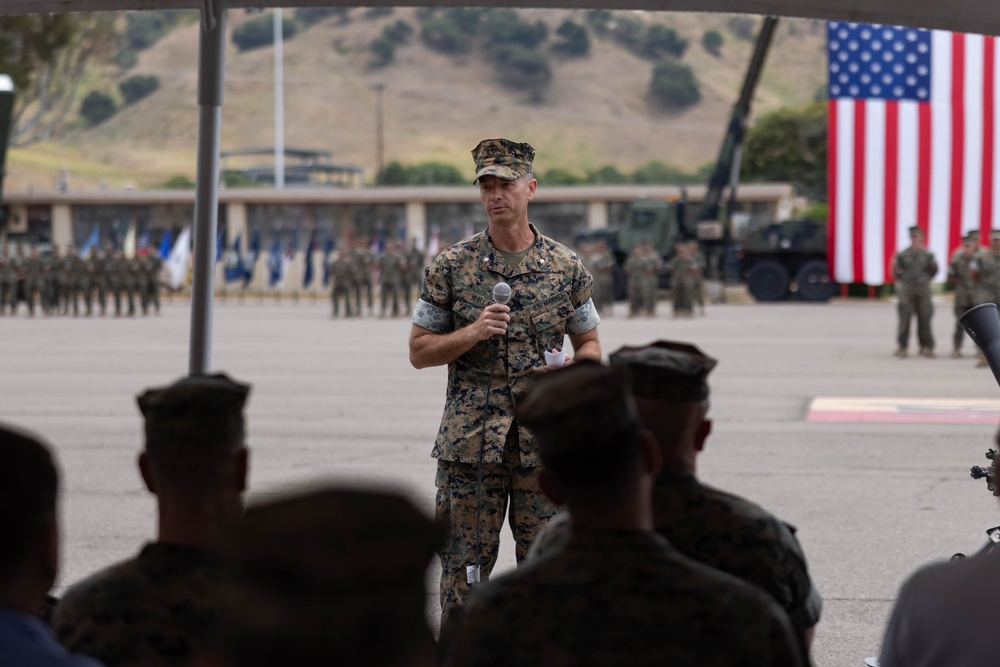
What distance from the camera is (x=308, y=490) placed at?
142 cm

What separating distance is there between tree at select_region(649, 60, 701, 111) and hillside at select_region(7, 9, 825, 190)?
125cm

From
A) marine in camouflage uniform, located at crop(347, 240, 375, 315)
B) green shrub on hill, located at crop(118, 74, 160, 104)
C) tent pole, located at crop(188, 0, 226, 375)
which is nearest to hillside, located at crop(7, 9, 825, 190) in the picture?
green shrub on hill, located at crop(118, 74, 160, 104)

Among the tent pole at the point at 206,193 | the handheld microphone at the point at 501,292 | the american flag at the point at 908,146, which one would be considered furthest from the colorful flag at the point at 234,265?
the handheld microphone at the point at 501,292

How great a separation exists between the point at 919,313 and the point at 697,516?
1880 cm

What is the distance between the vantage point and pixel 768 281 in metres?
38.8

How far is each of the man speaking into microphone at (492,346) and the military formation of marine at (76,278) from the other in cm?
3291

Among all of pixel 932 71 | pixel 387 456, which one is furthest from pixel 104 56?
pixel 387 456

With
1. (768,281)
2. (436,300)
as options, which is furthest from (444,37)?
(436,300)

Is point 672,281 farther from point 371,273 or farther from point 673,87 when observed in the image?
point 673,87

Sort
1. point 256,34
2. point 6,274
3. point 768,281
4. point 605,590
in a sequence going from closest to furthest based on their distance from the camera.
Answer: point 605,590
point 768,281
point 6,274
point 256,34

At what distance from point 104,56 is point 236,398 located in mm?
59025

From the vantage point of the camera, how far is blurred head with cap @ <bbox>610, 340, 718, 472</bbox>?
261cm

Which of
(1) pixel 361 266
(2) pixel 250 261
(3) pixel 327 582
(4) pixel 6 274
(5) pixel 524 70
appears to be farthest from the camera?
(5) pixel 524 70

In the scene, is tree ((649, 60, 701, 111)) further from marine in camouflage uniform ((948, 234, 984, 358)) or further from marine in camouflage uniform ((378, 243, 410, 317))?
marine in camouflage uniform ((948, 234, 984, 358))
